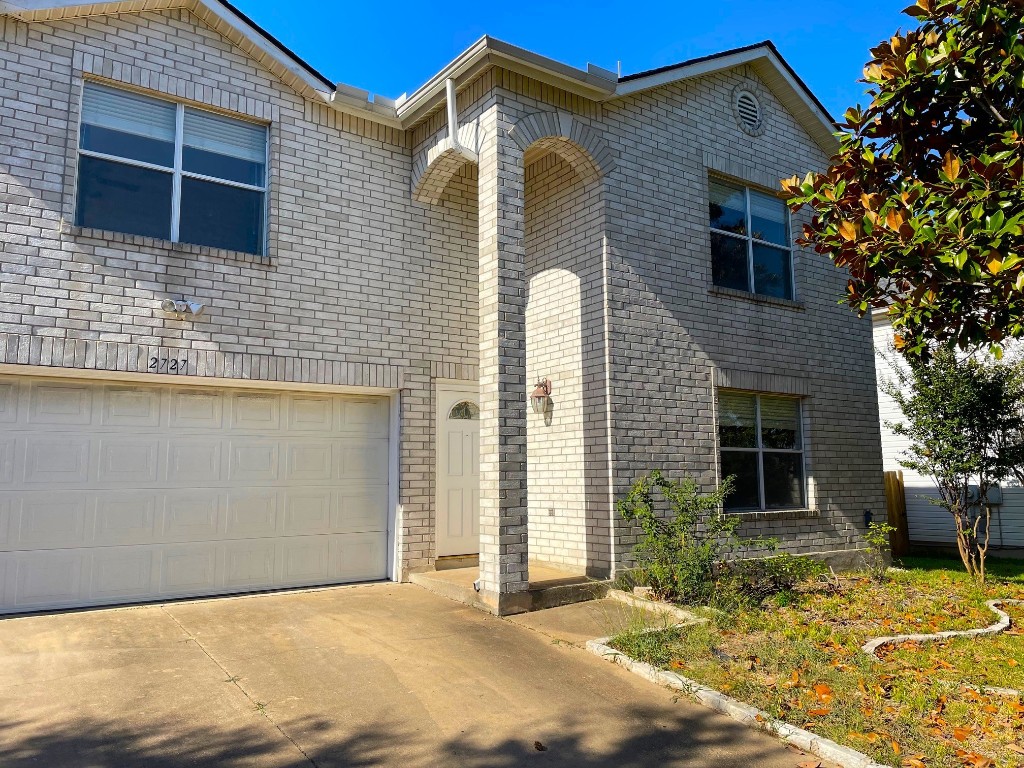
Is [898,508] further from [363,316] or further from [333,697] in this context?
[333,697]

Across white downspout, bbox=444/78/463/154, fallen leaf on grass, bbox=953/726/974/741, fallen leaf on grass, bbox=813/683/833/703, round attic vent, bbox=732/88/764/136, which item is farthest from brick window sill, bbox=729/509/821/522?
white downspout, bbox=444/78/463/154

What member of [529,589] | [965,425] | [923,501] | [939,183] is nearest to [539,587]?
[529,589]

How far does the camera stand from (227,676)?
5.34 metres

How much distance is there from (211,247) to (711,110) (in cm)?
680

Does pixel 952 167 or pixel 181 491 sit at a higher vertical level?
pixel 952 167

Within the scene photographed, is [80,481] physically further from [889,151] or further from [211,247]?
[889,151]

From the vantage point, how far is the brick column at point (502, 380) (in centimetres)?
723

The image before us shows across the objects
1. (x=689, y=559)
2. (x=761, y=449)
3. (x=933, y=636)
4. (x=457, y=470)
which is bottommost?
(x=933, y=636)

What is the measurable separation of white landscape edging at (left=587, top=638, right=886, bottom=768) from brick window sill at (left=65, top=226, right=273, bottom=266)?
206 inches

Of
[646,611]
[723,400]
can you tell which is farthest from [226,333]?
[723,400]

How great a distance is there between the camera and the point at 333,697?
16.5 feet

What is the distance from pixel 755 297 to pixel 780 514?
2.90 m

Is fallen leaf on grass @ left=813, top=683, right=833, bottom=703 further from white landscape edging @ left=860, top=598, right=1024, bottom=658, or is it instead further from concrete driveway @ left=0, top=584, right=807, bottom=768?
white landscape edging @ left=860, top=598, right=1024, bottom=658

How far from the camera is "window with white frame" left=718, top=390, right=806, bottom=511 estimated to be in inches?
385
